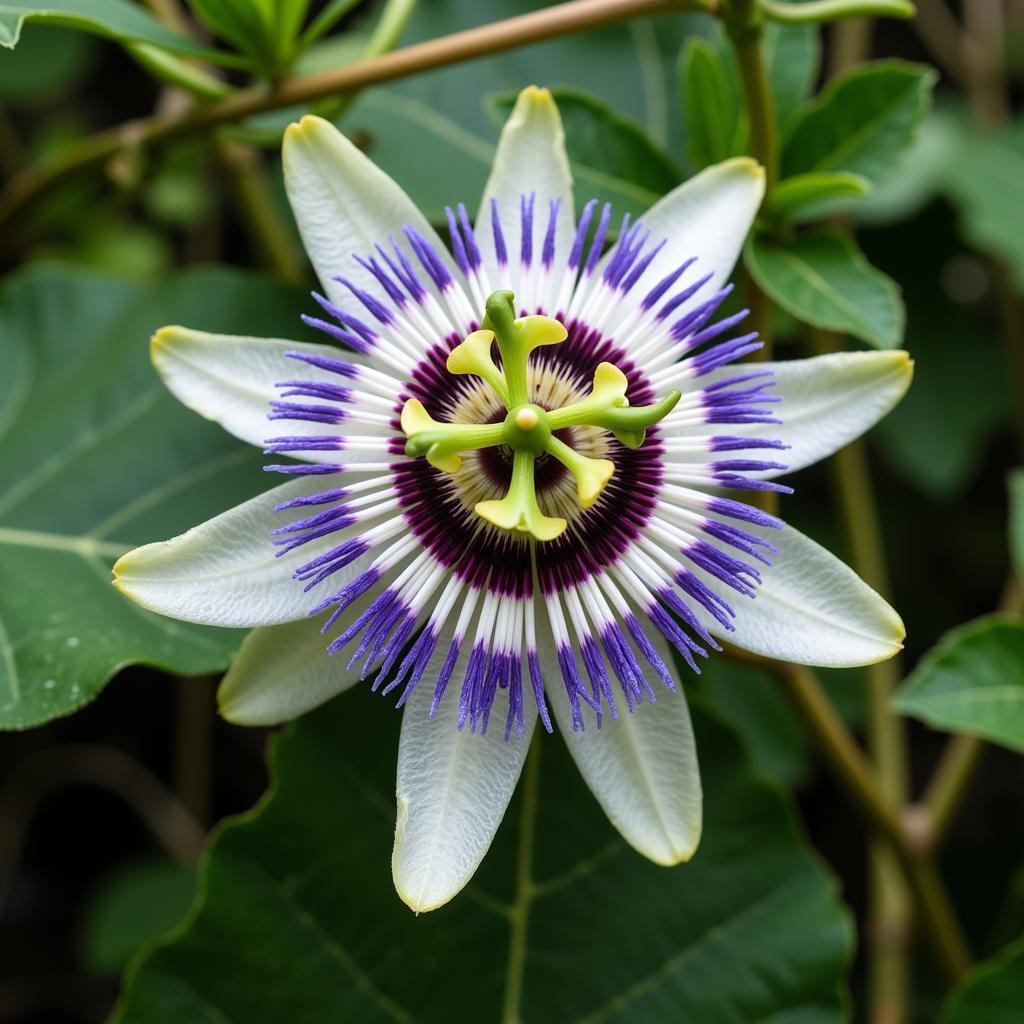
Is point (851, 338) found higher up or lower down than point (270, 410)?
lower down

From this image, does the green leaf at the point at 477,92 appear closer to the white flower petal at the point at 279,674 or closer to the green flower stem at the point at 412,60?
the green flower stem at the point at 412,60

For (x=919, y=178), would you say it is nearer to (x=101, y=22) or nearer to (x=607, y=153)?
(x=607, y=153)

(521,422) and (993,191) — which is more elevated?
(521,422)

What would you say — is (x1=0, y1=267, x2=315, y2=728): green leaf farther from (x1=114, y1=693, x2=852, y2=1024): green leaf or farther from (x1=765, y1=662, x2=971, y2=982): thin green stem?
(x1=765, y1=662, x2=971, y2=982): thin green stem

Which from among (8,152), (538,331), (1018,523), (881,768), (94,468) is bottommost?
(881,768)

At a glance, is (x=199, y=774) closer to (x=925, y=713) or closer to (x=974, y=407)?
(x=925, y=713)

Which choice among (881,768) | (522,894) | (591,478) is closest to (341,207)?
(591,478)

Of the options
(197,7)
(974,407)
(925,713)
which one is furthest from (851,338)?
(197,7)

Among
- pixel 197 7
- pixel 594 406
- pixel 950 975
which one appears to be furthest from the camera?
pixel 950 975
